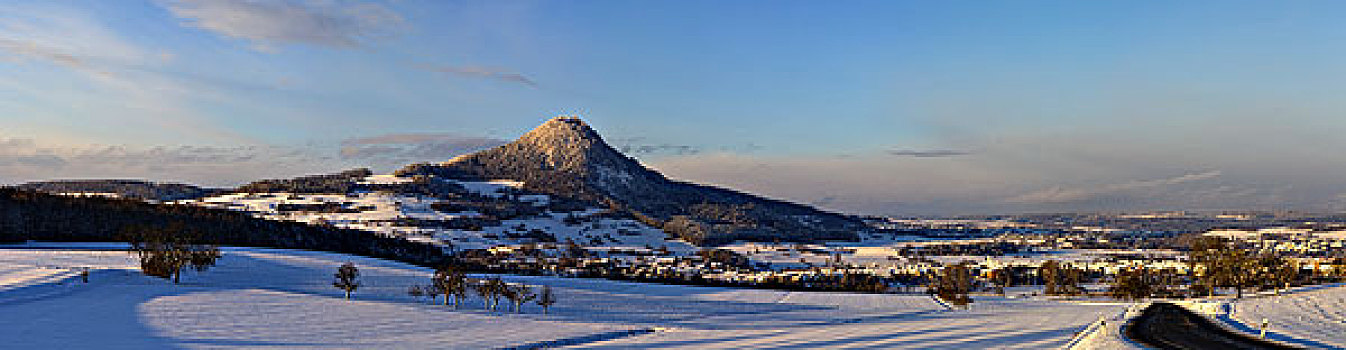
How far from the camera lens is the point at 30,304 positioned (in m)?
49.4

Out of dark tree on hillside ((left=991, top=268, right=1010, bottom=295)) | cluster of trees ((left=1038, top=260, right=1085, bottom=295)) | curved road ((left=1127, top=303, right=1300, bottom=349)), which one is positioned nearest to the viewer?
curved road ((left=1127, top=303, right=1300, bottom=349))

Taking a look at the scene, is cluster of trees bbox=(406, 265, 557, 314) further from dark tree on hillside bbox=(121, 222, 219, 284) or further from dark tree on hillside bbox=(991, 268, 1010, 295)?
dark tree on hillside bbox=(991, 268, 1010, 295)

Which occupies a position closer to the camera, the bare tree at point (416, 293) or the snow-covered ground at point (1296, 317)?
the snow-covered ground at point (1296, 317)

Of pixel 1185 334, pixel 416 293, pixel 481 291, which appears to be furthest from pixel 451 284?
pixel 1185 334

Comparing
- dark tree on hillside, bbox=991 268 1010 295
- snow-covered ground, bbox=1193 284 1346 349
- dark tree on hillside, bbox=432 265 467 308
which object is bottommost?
dark tree on hillside, bbox=991 268 1010 295

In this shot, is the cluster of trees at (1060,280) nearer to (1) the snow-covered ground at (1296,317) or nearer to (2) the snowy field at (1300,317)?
(1) the snow-covered ground at (1296,317)

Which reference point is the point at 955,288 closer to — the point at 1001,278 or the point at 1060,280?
the point at 1001,278

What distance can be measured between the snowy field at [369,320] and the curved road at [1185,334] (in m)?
4.90

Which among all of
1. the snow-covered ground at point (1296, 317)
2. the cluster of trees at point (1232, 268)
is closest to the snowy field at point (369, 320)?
the snow-covered ground at point (1296, 317)

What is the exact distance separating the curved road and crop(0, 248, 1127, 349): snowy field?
4.90m

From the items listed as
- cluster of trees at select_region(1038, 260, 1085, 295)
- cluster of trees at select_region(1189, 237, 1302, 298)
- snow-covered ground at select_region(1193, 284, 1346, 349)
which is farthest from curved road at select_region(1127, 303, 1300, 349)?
cluster of trees at select_region(1038, 260, 1085, 295)

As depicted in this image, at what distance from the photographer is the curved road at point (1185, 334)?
46562mm

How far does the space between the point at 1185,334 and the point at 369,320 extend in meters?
57.2

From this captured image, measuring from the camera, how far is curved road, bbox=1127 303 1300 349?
153ft
